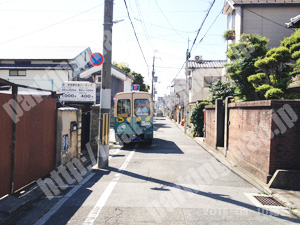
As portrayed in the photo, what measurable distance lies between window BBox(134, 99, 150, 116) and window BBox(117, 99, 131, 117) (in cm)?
38

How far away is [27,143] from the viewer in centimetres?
567

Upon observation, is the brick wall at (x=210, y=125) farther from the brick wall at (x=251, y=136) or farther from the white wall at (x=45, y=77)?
the white wall at (x=45, y=77)

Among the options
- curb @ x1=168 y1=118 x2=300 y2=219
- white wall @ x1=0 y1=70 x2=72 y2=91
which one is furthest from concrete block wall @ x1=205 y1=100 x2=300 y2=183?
white wall @ x1=0 y1=70 x2=72 y2=91

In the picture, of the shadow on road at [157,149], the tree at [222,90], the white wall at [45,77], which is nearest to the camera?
the shadow on road at [157,149]

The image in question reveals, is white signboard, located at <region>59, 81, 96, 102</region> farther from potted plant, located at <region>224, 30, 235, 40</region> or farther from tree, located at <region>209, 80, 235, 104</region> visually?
potted plant, located at <region>224, 30, 235, 40</region>

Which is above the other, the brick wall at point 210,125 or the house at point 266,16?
the house at point 266,16

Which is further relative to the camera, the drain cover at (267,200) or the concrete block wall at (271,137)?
the concrete block wall at (271,137)

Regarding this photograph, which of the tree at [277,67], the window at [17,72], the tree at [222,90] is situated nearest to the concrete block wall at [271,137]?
the tree at [277,67]

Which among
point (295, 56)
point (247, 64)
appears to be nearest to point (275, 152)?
point (295, 56)

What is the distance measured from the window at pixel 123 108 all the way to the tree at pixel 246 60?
17.9ft

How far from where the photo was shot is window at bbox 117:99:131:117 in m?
12.9

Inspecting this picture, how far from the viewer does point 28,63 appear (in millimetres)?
Result: 23656

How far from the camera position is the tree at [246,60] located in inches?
433

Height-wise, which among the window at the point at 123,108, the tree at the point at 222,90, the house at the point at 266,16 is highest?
the house at the point at 266,16
